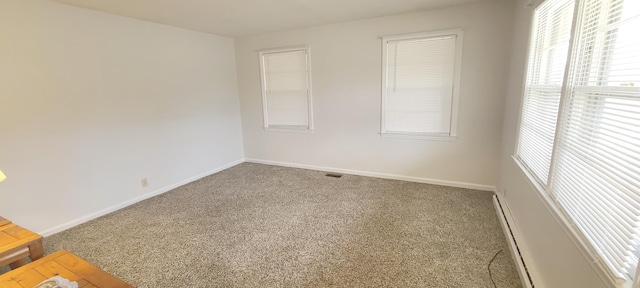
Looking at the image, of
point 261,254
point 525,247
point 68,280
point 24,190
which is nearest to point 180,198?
point 24,190

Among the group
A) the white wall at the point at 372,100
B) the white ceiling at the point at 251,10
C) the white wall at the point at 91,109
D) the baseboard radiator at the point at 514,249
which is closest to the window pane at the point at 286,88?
the white wall at the point at 372,100

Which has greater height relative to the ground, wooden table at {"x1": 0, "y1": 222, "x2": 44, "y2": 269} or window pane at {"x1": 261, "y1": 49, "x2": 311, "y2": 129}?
window pane at {"x1": 261, "y1": 49, "x2": 311, "y2": 129}

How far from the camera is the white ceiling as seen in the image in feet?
Answer: 9.43

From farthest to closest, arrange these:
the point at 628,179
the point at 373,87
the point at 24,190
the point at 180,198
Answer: the point at 373,87 → the point at 180,198 → the point at 24,190 → the point at 628,179

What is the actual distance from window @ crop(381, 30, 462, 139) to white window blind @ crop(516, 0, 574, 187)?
3.62ft

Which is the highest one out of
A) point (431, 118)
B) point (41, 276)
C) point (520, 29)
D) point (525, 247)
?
point (520, 29)

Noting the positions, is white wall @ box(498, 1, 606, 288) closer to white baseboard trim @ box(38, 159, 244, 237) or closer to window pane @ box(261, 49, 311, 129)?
window pane @ box(261, 49, 311, 129)

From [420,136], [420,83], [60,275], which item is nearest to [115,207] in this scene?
[60,275]

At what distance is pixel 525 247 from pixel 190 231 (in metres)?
2.95

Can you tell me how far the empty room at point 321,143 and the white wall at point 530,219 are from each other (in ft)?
0.06

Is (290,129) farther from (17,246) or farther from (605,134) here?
(605,134)

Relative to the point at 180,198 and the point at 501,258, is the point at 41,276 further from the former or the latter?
the point at 501,258

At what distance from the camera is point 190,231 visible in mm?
2734

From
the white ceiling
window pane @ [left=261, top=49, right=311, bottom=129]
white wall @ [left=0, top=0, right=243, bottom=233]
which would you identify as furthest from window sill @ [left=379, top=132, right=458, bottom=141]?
white wall @ [left=0, top=0, right=243, bottom=233]
